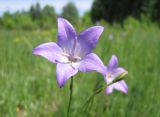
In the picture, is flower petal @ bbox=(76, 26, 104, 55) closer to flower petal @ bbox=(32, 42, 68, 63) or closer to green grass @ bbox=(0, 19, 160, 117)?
flower petal @ bbox=(32, 42, 68, 63)

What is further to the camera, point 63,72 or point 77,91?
point 77,91

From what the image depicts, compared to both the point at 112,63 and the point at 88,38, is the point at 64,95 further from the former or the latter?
the point at 88,38

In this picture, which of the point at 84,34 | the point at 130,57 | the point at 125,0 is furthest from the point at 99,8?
the point at 84,34

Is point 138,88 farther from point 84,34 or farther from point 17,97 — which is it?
point 84,34

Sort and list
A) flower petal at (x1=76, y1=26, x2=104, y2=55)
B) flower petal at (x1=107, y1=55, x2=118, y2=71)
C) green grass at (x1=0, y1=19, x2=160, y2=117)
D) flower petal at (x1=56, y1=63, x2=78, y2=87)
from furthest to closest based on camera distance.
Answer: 1. green grass at (x1=0, y1=19, x2=160, y2=117)
2. flower petal at (x1=107, y1=55, x2=118, y2=71)
3. flower petal at (x1=76, y1=26, x2=104, y2=55)
4. flower petal at (x1=56, y1=63, x2=78, y2=87)

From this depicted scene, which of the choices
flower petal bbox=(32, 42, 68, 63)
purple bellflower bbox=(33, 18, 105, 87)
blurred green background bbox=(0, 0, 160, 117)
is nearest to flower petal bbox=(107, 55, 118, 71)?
blurred green background bbox=(0, 0, 160, 117)

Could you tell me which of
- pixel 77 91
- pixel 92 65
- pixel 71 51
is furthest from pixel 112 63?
pixel 77 91
